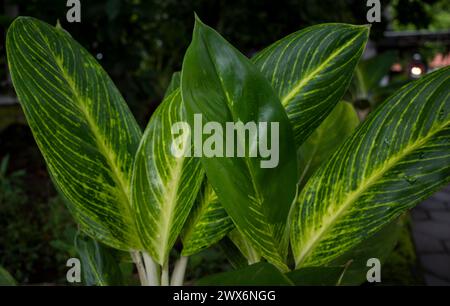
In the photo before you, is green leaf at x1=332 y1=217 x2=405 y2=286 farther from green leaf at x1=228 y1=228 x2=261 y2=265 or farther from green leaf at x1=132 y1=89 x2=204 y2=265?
green leaf at x1=132 y1=89 x2=204 y2=265

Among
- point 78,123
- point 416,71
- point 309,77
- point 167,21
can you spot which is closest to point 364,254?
point 309,77

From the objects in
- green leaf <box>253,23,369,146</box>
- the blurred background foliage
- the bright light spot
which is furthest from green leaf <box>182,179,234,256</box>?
the blurred background foliage

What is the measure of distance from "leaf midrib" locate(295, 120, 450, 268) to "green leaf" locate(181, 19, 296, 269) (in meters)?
0.08

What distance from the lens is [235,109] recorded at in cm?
43

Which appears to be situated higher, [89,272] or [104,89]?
[104,89]

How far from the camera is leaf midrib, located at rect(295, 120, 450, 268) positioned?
47 cm

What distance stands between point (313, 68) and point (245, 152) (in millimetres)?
133

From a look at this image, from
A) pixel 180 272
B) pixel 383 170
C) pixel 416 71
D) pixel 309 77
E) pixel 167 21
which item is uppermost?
pixel 167 21

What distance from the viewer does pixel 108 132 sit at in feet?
1.77

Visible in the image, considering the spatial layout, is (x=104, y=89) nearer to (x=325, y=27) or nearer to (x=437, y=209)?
(x=325, y=27)

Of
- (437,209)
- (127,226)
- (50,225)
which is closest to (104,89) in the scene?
(127,226)

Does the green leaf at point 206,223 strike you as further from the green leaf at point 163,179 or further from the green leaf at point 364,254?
the green leaf at point 364,254

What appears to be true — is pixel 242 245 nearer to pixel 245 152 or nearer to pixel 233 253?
pixel 233 253
